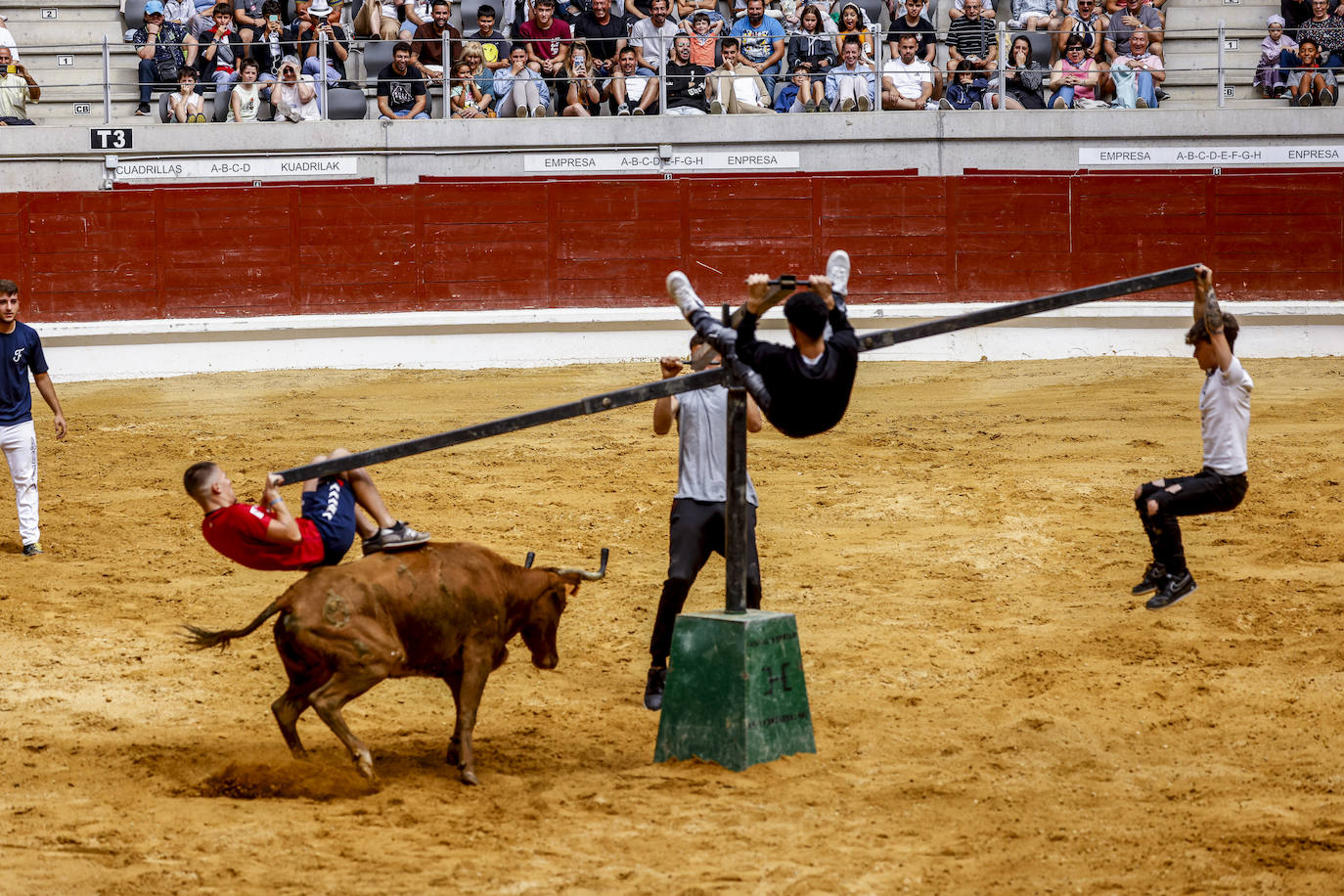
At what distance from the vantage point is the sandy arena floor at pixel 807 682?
4668 millimetres

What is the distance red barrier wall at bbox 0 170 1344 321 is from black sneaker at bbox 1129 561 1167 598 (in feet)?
31.6

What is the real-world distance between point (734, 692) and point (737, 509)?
2.20 feet

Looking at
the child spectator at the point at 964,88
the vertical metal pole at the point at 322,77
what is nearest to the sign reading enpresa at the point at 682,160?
the child spectator at the point at 964,88

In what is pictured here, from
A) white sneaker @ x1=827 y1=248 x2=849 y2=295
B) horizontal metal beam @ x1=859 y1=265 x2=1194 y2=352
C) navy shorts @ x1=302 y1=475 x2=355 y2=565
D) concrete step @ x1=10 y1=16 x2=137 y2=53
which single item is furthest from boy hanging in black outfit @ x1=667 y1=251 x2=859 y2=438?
concrete step @ x1=10 y1=16 x2=137 y2=53

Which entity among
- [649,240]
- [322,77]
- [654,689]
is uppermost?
[322,77]

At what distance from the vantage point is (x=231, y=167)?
56.0 feet

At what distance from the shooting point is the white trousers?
9.23 meters

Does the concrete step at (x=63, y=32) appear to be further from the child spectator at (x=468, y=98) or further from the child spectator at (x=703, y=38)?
the child spectator at (x=703, y=38)

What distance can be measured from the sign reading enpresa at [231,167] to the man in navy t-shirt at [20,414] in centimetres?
812

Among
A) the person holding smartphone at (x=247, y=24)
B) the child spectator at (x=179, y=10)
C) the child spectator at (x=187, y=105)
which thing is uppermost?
the child spectator at (x=179, y=10)

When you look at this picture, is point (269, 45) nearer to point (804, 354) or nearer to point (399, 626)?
point (399, 626)

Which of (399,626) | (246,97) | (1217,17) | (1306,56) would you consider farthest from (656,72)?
(399,626)

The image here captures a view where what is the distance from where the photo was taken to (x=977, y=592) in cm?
857

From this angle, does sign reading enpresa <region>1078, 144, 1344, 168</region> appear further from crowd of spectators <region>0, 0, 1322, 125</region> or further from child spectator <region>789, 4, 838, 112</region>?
child spectator <region>789, 4, 838, 112</region>
